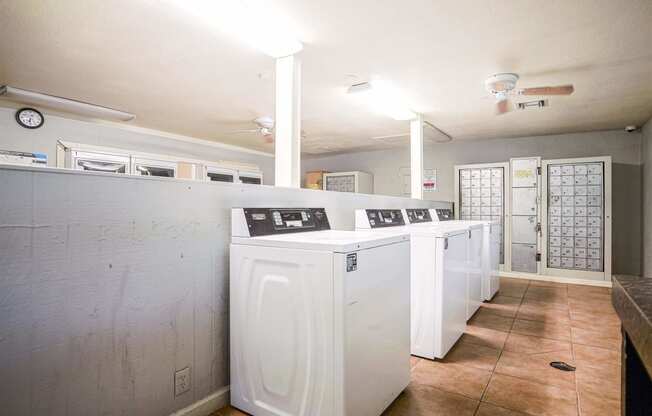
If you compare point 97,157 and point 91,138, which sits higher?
point 91,138

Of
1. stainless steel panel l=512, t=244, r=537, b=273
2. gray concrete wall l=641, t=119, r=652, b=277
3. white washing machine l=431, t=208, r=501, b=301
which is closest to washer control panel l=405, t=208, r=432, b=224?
white washing machine l=431, t=208, r=501, b=301

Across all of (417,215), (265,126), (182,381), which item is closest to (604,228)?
(417,215)

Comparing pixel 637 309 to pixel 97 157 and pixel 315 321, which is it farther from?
pixel 97 157

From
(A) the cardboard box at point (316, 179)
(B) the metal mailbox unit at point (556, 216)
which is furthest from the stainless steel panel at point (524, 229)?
(A) the cardboard box at point (316, 179)

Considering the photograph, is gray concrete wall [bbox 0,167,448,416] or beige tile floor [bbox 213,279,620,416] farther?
beige tile floor [bbox 213,279,620,416]

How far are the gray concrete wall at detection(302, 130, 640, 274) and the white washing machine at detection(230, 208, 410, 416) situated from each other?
519cm

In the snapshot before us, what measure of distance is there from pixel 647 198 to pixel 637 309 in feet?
18.8

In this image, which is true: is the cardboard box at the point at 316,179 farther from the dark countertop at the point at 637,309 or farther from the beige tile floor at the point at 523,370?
the dark countertop at the point at 637,309

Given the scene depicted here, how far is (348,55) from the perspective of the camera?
9.27ft

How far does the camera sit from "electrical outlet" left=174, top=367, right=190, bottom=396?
5.33 ft

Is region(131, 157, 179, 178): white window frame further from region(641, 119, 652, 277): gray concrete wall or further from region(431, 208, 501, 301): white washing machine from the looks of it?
region(641, 119, 652, 277): gray concrete wall

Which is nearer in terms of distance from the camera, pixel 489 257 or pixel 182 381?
pixel 182 381

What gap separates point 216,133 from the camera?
596cm

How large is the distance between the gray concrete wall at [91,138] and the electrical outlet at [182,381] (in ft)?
14.6
